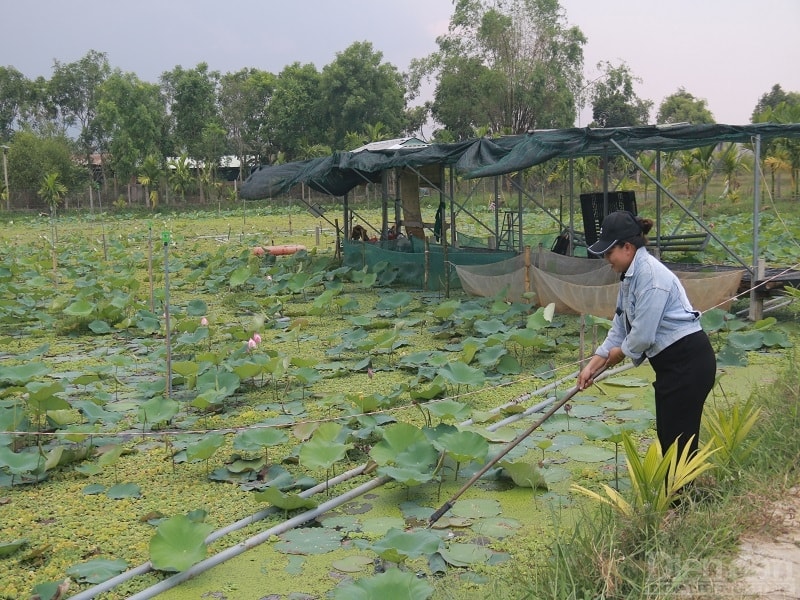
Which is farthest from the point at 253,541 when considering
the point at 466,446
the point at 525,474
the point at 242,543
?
the point at 525,474

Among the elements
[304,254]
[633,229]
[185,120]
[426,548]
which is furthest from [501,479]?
[185,120]

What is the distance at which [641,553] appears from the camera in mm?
2689

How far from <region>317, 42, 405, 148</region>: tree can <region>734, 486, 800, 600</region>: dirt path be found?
103ft

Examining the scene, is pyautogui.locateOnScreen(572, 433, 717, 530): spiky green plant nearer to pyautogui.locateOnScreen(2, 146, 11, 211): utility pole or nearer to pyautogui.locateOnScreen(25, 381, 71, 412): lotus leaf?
pyautogui.locateOnScreen(25, 381, 71, 412): lotus leaf

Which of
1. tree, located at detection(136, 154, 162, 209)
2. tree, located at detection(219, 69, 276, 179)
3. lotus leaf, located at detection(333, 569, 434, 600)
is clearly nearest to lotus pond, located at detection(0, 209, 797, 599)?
lotus leaf, located at detection(333, 569, 434, 600)

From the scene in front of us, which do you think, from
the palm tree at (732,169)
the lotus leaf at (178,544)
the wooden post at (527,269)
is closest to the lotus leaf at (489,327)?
the wooden post at (527,269)

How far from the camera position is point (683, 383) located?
300 cm

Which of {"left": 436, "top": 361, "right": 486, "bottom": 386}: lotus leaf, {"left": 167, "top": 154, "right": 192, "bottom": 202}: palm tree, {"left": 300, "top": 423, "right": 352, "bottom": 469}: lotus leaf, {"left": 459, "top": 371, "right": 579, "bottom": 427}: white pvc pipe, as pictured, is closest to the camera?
{"left": 300, "top": 423, "right": 352, "bottom": 469}: lotus leaf

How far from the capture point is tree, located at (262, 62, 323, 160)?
34.2 metres

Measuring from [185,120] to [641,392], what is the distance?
1283 inches

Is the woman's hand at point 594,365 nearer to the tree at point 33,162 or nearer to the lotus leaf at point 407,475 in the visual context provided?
the lotus leaf at point 407,475

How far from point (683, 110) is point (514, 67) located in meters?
13.8

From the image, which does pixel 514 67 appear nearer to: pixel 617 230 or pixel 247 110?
pixel 247 110

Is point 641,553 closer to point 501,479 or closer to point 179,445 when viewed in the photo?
point 501,479
